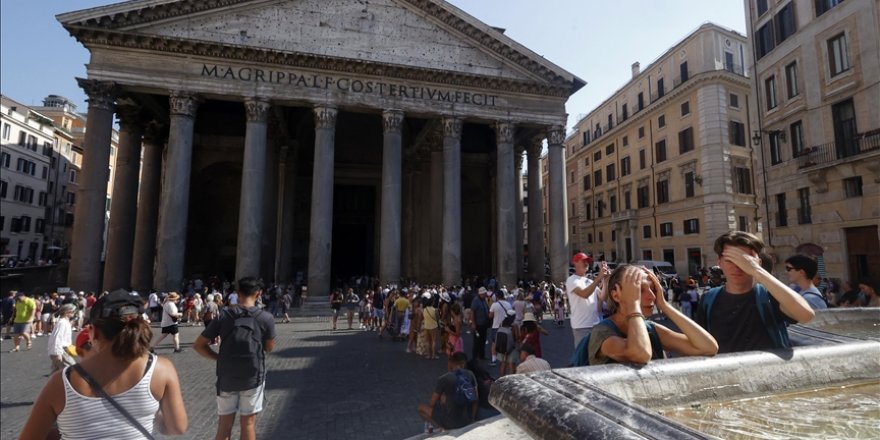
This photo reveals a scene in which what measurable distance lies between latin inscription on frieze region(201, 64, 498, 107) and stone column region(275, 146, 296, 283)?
22.2 feet

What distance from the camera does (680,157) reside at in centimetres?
2931

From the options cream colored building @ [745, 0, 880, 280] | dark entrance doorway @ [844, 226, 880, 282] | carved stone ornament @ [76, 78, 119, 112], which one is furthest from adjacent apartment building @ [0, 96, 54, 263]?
dark entrance doorway @ [844, 226, 880, 282]

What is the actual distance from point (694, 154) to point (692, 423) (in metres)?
30.6

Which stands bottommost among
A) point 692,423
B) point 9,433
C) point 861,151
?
point 9,433

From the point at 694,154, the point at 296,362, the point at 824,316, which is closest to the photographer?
the point at 824,316

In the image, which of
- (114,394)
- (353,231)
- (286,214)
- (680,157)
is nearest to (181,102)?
(286,214)

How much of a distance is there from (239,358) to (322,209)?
1466 cm

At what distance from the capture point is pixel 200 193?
25.6m

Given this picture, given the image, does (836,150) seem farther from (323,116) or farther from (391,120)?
(323,116)

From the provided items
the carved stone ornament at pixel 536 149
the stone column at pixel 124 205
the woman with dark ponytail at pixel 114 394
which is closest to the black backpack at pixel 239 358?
the woman with dark ponytail at pixel 114 394

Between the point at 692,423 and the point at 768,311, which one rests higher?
the point at 768,311

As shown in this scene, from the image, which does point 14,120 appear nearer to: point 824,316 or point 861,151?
point 824,316

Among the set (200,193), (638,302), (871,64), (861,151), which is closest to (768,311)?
(638,302)

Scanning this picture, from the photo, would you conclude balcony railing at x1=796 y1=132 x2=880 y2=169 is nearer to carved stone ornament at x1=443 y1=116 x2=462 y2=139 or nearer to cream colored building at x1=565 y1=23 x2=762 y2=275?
cream colored building at x1=565 y1=23 x2=762 y2=275
